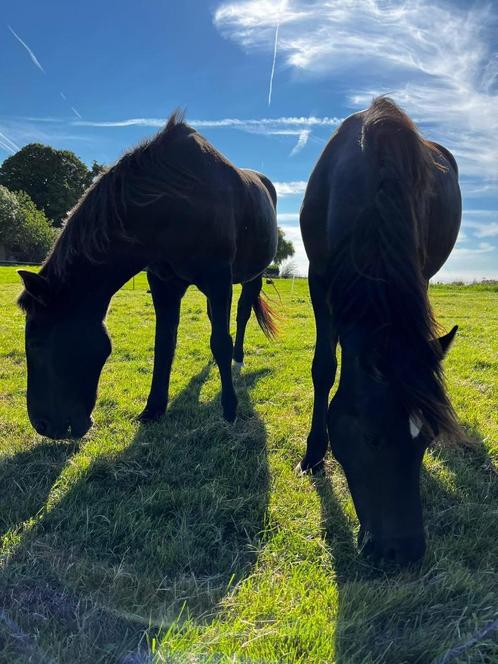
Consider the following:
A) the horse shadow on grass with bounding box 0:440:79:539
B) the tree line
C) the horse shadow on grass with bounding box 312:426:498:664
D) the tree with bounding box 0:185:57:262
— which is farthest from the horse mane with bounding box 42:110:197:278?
the tree line

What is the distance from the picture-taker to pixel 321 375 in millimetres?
3229

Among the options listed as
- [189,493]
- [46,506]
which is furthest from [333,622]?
[46,506]

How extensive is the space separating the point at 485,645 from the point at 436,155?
3.83 meters

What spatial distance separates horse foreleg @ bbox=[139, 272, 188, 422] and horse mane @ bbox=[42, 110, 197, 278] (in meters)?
0.92

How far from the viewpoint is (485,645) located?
1484 millimetres

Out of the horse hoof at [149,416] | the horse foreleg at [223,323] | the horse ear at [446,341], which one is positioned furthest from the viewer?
the horse hoof at [149,416]

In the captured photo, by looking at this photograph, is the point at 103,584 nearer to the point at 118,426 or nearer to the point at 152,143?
the point at 118,426

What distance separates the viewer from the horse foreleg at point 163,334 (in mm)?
4004

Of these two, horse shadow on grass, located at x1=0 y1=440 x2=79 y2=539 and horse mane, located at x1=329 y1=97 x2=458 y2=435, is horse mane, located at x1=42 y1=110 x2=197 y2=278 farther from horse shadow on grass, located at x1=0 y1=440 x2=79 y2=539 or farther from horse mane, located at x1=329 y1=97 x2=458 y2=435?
horse mane, located at x1=329 y1=97 x2=458 y2=435

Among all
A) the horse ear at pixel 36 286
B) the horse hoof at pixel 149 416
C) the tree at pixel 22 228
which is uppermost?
the tree at pixel 22 228

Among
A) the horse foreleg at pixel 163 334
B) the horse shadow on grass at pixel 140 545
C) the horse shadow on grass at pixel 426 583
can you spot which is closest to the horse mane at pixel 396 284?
the horse shadow on grass at pixel 426 583

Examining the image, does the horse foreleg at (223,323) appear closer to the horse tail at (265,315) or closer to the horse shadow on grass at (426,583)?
the horse shadow on grass at (426,583)

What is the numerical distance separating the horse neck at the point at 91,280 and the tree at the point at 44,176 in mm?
46769

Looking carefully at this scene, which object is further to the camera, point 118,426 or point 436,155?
point 436,155
